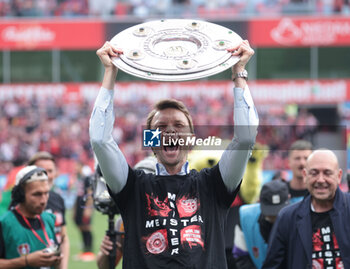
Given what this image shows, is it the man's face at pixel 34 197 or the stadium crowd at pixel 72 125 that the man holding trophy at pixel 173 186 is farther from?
the stadium crowd at pixel 72 125

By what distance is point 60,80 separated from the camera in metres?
25.6

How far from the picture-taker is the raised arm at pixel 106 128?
110 inches

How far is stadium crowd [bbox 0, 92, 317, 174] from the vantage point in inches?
789

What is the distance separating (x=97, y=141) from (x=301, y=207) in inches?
61.5

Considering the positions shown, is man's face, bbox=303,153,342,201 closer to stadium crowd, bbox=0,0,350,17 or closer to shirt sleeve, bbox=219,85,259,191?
shirt sleeve, bbox=219,85,259,191

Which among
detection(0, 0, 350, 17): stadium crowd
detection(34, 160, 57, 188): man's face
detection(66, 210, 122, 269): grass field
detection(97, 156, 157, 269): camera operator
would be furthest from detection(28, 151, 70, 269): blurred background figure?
detection(0, 0, 350, 17): stadium crowd

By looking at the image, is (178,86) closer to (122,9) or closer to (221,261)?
(122,9)

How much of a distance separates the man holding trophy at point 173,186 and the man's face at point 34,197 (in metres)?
1.46

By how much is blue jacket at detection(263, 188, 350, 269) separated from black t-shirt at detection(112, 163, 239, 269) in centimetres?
89

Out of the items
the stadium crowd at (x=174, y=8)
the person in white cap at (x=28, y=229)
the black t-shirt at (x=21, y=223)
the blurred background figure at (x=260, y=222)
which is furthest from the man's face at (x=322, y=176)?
the stadium crowd at (x=174, y=8)

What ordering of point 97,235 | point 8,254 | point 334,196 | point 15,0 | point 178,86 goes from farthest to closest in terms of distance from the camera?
point 15,0 → point 178,86 → point 97,235 → point 8,254 → point 334,196

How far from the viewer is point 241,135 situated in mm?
2768

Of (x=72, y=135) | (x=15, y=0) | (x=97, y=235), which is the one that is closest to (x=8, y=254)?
(x=97, y=235)

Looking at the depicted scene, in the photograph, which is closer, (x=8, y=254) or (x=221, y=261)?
(x=221, y=261)
